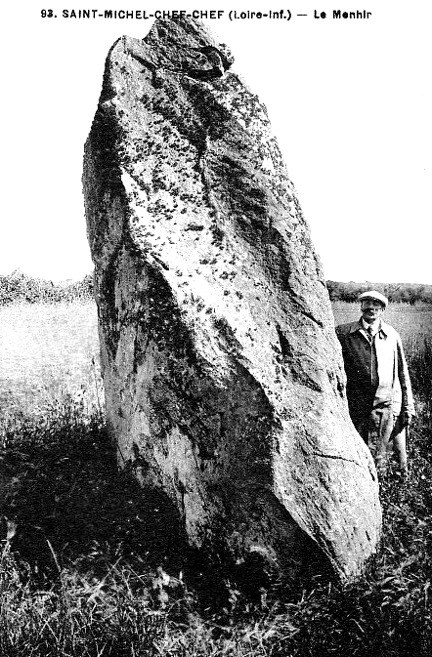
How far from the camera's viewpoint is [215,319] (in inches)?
156

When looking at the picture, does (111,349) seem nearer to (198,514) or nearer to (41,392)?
(198,514)

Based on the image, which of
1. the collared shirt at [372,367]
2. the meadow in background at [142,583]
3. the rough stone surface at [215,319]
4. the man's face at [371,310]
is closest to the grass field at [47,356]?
the meadow in background at [142,583]

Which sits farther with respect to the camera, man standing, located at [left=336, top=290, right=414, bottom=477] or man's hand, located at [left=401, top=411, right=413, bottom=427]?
man's hand, located at [left=401, top=411, right=413, bottom=427]

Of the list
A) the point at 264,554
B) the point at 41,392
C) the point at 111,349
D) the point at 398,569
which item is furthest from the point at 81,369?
the point at 398,569

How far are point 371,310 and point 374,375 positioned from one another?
0.54m

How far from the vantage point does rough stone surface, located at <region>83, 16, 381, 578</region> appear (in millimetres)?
3793

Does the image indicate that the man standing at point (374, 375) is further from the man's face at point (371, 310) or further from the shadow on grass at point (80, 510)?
the shadow on grass at point (80, 510)

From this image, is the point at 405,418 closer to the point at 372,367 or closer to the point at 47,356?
the point at 372,367

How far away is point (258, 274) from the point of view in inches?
166

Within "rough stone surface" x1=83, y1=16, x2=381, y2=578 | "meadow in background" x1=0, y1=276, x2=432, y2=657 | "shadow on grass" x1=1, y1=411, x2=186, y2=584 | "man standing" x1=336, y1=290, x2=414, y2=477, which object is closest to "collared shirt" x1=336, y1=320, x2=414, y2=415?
"man standing" x1=336, y1=290, x2=414, y2=477

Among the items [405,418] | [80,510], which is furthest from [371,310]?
[80,510]

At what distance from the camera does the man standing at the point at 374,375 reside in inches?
206

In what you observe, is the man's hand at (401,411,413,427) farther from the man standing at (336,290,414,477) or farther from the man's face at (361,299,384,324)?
the man's face at (361,299,384,324)

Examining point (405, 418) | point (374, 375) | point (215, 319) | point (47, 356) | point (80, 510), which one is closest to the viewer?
point (215, 319)
